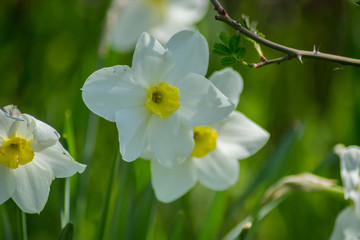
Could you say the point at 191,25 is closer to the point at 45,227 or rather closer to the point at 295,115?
the point at 295,115

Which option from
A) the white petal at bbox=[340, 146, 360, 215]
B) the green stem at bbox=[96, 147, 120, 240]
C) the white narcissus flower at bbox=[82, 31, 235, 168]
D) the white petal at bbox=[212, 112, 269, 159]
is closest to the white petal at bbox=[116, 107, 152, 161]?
the white narcissus flower at bbox=[82, 31, 235, 168]

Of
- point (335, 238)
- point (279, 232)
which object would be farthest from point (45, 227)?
point (335, 238)

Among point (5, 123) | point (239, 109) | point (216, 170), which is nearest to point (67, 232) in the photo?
point (5, 123)

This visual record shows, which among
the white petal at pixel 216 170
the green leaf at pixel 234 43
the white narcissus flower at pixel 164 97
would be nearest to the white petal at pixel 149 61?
the white narcissus flower at pixel 164 97

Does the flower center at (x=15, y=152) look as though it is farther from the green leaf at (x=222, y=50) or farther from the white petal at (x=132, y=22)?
→ the white petal at (x=132, y=22)

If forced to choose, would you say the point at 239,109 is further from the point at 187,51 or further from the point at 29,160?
the point at 29,160

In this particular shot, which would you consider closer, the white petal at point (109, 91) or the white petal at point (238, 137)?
the white petal at point (109, 91)

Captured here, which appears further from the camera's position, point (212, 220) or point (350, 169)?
point (212, 220)
